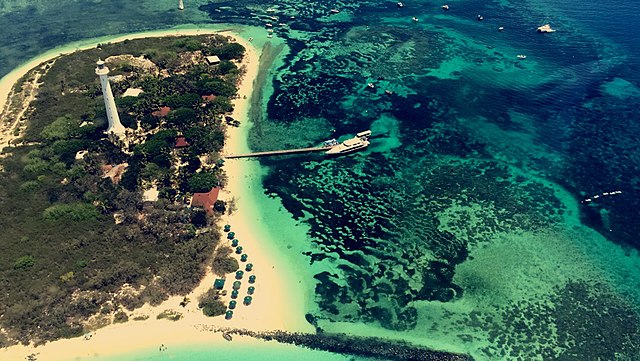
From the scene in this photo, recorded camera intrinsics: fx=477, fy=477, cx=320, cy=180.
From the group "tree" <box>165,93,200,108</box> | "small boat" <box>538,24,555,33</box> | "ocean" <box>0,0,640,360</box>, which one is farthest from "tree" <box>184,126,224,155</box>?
"small boat" <box>538,24,555,33</box>

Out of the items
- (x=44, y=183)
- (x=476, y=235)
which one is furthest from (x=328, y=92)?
(x=44, y=183)

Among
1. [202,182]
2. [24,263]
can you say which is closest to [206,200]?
[202,182]

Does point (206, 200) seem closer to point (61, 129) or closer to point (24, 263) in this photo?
point (24, 263)

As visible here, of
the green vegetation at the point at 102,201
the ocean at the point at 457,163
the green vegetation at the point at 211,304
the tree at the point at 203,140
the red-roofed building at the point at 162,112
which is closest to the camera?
the green vegetation at the point at 211,304

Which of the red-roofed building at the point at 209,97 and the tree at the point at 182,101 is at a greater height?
the tree at the point at 182,101

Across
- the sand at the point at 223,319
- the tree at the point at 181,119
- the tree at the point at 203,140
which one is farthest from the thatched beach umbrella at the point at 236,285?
the tree at the point at 181,119

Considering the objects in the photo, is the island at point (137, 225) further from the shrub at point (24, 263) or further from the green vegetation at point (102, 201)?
the shrub at point (24, 263)

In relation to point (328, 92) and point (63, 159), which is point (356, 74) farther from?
point (63, 159)
